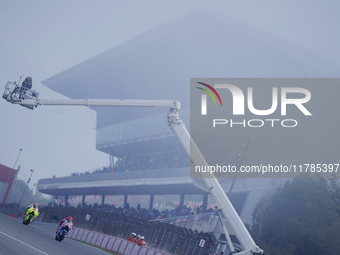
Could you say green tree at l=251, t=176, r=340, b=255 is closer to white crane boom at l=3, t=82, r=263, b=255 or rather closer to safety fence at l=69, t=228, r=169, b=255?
safety fence at l=69, t=228, r=169, b=255

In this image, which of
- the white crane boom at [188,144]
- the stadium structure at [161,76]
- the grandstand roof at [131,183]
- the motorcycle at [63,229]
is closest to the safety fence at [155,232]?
the motorcycle at [63,229]

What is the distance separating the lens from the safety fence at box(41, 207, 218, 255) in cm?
1970

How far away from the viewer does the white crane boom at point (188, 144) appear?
1300cm

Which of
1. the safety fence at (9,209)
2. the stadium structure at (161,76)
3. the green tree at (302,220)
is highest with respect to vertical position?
the stadium structure at (161,76)

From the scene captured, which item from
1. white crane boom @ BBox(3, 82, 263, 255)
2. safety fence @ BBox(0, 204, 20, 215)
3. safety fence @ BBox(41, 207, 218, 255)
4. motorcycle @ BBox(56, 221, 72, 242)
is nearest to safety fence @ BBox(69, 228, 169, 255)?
safety fence @ BBox(41, 207, 218, 255)

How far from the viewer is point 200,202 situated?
45.7 meters

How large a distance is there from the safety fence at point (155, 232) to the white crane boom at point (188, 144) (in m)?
6.43

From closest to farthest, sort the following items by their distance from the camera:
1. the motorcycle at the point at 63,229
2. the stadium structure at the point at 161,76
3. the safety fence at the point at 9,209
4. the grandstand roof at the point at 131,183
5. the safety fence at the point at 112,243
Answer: the motorcycle at the point at 63,229 → the safety fence at the point at 112,243 → the grandstand roof at the point at 131,183 → the safety fence at the point at 9,209 → the stadium structure at the point at 161,76

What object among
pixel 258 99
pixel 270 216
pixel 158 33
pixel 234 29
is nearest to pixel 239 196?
pixel 270 216

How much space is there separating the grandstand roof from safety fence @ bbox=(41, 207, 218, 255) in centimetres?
1462

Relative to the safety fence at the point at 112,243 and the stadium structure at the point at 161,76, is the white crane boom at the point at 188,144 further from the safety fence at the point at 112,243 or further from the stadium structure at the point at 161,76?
the stadium structure at the point at 161,76

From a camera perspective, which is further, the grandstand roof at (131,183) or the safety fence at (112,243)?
the grandstand roof at (131,183)

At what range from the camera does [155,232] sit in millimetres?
23766

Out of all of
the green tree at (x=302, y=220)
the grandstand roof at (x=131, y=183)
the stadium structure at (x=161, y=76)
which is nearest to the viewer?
the green tree at (x=302, y=220)
